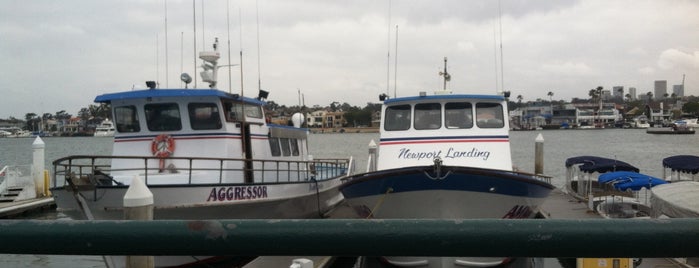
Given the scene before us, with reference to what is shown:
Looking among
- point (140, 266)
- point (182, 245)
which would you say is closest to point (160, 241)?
point (182, 245)

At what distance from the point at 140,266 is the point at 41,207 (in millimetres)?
20089

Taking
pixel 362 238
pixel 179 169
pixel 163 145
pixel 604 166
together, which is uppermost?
pixel 362 238

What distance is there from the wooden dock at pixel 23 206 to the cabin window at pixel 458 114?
15.9 metres

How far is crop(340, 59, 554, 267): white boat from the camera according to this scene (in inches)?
394

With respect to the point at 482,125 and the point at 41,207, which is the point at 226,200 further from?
the point at 41,207

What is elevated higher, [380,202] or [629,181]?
[380,202]

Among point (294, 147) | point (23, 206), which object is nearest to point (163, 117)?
point (294, 147)

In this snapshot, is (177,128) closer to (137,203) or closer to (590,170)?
(137,203)

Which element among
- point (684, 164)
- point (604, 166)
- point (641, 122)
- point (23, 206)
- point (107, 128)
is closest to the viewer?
point (684, 164)

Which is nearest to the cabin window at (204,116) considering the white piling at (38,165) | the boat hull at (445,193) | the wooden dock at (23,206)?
the boat hull at (445,193)

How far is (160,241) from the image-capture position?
1721 millimetres

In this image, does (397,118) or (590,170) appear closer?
(397,118)

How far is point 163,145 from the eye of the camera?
13.3 meters

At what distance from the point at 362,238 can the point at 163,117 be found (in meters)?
12.5
